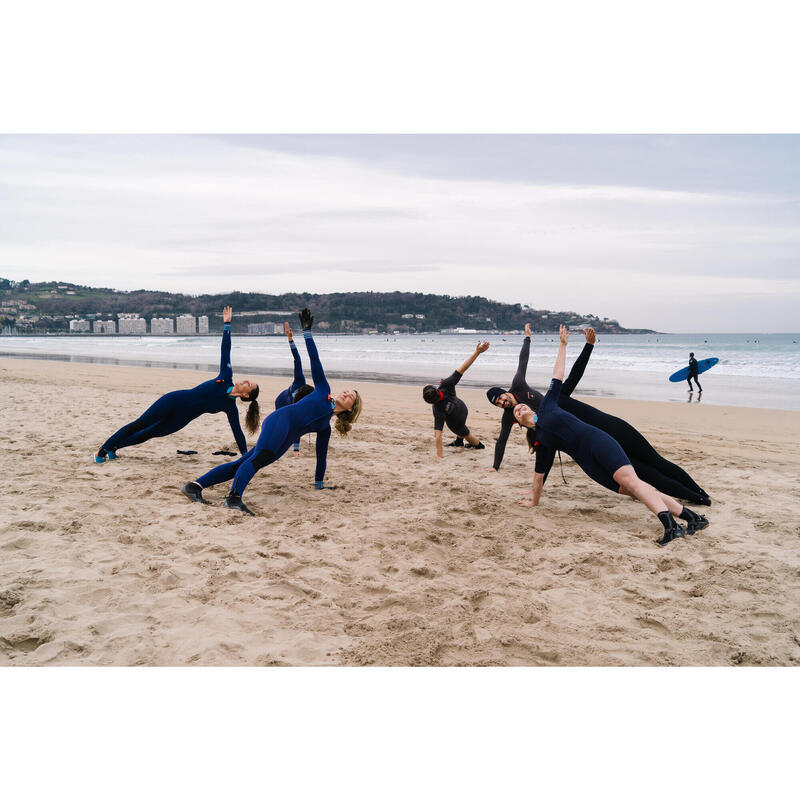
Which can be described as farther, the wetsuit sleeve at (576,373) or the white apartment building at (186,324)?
the white apartment building at (186,324)

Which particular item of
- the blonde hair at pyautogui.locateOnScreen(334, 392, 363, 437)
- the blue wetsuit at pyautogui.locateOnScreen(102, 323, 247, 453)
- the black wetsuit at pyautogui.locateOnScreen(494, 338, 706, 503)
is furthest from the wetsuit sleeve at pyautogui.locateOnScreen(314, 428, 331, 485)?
the black wetsuit at pyautogui.locateOnScreen(494, 338, 706, 503)

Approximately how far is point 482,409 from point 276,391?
21.3ft

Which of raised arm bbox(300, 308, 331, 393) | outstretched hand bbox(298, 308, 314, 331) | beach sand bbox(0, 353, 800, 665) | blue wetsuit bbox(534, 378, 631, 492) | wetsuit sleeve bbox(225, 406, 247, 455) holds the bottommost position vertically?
beach sand bbox(0, 353, 800, 665)

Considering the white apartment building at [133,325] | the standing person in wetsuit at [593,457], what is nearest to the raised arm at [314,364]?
the standing person in wetsuit at [593,457]

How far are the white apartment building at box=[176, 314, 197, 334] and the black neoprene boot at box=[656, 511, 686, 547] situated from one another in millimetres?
48575

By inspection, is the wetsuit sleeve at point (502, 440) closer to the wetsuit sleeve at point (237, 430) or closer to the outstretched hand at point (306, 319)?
the outstretched hand at point (306, 319)

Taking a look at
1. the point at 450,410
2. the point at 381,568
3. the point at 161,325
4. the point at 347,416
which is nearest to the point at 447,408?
the point at 450,410

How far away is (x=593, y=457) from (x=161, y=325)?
56.8 m

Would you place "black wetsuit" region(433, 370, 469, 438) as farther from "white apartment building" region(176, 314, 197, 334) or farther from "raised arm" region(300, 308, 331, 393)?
"white apartment building" region(176, 314, 197, 334)

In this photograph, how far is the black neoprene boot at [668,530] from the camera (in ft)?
15.5

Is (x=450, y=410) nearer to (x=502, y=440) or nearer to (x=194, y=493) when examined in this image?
(x=502, y=440)

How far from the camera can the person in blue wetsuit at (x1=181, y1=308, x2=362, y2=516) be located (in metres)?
5.42

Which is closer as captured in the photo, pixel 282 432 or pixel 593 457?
pixel 593 457

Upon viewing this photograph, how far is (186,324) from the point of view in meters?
50.9
